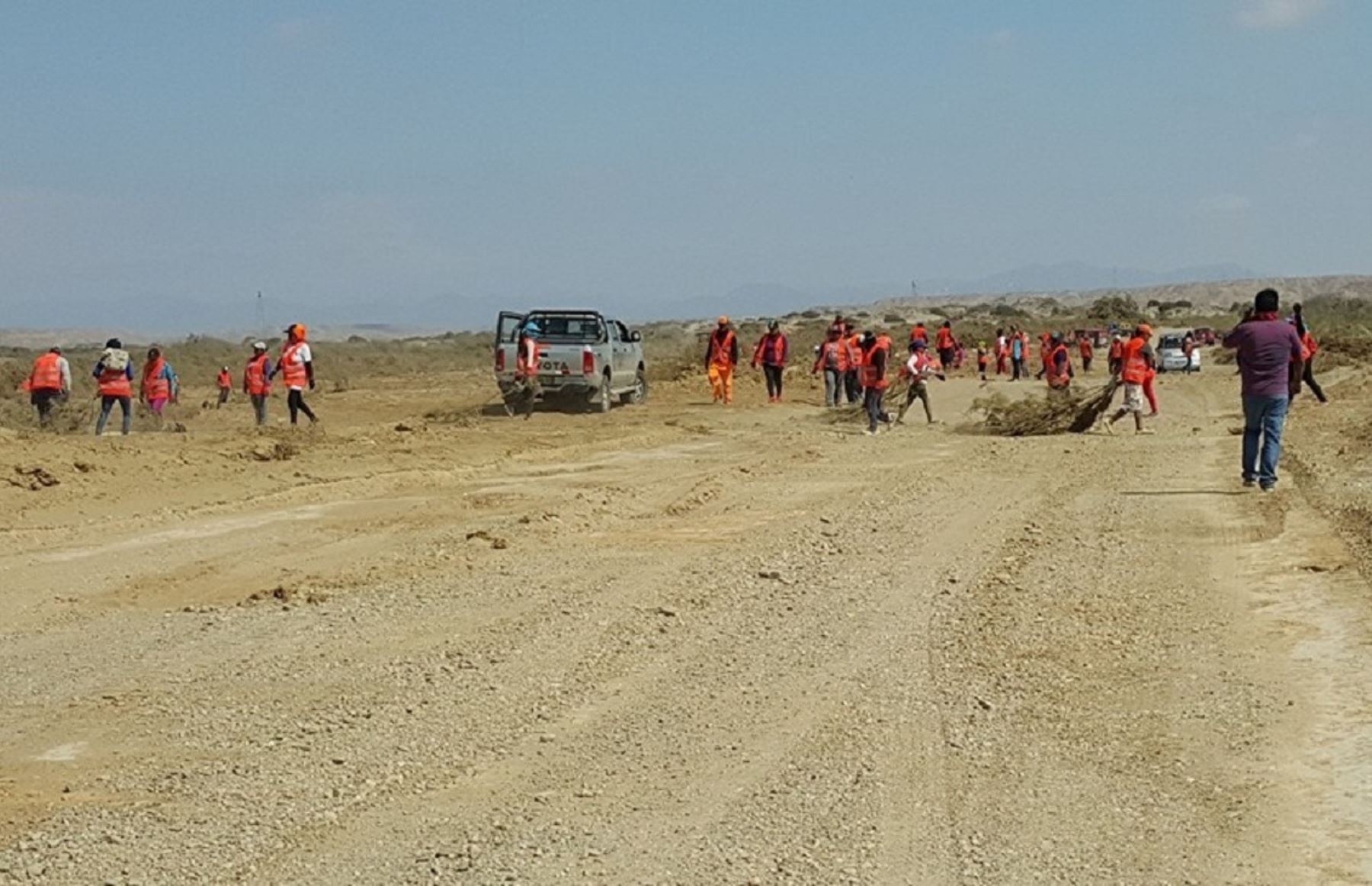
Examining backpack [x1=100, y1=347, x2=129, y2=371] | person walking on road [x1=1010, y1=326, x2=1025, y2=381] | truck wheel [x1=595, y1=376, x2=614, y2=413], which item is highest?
backpack [x1=100, y1=347, x2=129, y2=371]

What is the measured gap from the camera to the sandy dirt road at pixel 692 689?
230 inches

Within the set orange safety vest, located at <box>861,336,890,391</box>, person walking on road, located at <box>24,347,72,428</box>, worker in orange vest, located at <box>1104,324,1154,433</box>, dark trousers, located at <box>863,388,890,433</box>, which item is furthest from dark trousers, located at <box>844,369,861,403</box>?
person walking on road, located at <box>24,347,72,428</box>

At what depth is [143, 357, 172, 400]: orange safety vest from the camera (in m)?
23.8

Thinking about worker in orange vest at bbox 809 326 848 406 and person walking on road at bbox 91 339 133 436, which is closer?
person walking on road at bbox 91 339 133 436

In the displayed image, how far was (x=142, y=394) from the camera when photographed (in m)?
24.9

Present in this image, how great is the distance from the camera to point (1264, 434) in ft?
47.7

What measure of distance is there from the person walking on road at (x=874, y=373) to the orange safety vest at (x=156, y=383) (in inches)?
385

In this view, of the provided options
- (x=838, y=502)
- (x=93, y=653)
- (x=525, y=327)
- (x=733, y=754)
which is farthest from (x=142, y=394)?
(x=733, y=754)

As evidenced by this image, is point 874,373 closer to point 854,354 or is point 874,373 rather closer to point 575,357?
point 854,354

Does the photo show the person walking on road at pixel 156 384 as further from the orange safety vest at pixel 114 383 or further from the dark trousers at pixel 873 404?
the dark trousers at pixel 873 404

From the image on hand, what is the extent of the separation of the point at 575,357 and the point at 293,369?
5939 millimetres

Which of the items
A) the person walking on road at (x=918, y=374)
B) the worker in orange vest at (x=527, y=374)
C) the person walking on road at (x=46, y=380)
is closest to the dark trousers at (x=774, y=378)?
the worker in orange vest at (x=527, y=374)

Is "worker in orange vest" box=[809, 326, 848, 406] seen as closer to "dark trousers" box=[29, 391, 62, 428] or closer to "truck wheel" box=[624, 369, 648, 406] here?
"truck wheel" box=[624, 369, 648, 406]

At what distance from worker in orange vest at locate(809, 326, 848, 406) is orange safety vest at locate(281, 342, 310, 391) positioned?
8.91 metres
